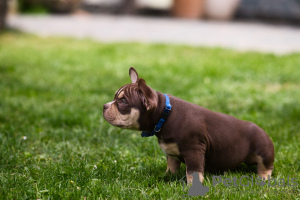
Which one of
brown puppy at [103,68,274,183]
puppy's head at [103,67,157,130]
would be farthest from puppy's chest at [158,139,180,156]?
puppy's head at [103,67,157,130]

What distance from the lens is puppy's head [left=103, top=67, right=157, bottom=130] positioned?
3104mm

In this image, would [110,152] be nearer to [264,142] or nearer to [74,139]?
[74,139]

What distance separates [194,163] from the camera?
325cm

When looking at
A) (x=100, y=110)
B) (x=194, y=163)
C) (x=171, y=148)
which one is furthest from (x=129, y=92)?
(x=100, y=110)

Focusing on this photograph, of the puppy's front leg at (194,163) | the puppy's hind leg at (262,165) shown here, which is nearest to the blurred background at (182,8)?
the puppy's hind leg at (262,165)

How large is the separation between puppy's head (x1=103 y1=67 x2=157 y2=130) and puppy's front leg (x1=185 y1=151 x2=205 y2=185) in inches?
17.9

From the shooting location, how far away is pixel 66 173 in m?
3.49

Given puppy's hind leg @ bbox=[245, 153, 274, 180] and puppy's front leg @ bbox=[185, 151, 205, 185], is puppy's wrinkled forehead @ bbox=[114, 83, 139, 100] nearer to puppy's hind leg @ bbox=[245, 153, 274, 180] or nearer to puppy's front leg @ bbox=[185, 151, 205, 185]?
puppy's front leg @ bbox=[185, 151, 205, 185]

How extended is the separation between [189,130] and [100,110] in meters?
2.49

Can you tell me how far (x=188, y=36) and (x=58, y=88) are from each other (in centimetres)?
624

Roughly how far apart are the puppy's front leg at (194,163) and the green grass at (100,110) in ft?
0.36

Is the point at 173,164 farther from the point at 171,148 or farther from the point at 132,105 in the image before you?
the point at 132,105

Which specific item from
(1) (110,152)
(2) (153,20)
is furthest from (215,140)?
(2) (153,20)

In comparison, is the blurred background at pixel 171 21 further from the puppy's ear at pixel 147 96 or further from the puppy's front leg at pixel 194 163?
the puppy's ear at pixel 147 96
